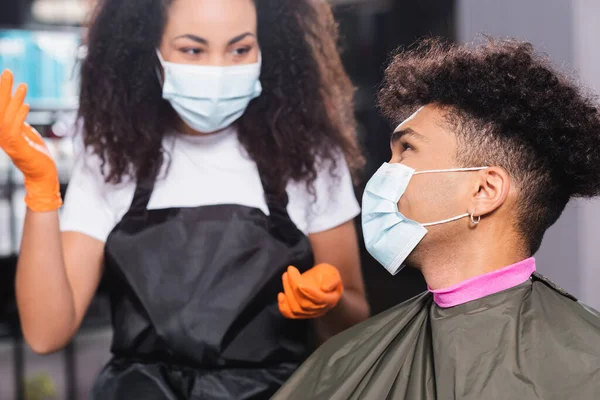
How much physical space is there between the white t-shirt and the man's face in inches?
21.6

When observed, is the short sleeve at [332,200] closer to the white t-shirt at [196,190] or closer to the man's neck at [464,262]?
the white t-shirt at [196,190]

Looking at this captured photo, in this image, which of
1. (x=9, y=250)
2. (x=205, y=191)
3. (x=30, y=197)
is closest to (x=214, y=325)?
(x=205, y=191)

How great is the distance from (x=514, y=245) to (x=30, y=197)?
1.19 m

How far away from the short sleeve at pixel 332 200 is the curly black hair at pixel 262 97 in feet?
0.09

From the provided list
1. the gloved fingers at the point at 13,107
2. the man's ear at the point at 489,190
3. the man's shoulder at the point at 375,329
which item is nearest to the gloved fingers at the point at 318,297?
the man's shoulder at the point at 375,329

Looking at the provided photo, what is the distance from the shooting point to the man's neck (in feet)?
5.84

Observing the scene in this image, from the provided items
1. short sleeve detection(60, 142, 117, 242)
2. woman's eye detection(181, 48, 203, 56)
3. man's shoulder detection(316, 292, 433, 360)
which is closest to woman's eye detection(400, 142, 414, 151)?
man's shoulder detection(316, 292, 433, 360)

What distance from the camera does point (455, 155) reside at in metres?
1.79

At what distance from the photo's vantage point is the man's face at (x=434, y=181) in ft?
5.85

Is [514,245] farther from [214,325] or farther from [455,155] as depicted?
[214,325]

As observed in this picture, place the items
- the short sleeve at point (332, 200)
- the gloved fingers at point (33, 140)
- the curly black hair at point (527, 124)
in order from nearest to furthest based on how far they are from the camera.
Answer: the curly black hair at point (527, 124) < the gloved fingers at point (33, 140) < the short sleeve at point (332, 200)

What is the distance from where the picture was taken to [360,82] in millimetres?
2580

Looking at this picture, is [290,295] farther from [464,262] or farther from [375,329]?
[464,262]

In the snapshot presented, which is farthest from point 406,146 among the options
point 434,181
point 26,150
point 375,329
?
point 26,150
